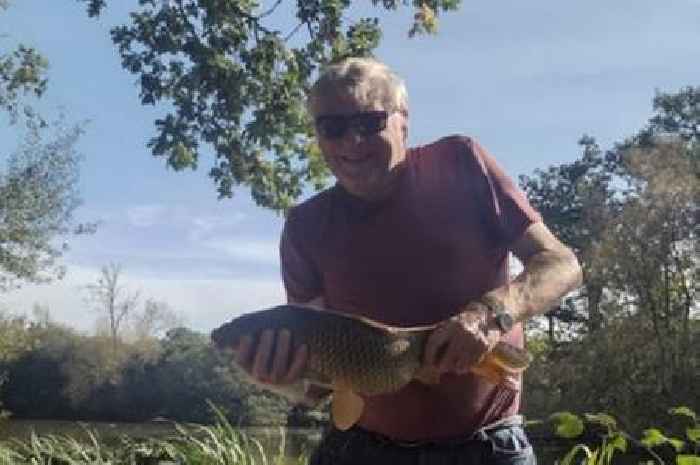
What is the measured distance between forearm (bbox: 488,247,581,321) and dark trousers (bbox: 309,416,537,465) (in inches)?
14.2

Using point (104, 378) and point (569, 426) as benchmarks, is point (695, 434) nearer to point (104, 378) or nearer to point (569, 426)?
point (569, 426)

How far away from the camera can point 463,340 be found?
2.24 metres

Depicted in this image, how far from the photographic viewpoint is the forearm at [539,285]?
2410mm

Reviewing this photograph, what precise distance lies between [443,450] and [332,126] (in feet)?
2.98

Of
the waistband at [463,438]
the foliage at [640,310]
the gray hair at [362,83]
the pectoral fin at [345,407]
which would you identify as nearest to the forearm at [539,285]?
the waistband at [463,438]

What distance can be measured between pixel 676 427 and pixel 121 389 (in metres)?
29.5

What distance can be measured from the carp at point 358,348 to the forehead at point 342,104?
0.57 metres

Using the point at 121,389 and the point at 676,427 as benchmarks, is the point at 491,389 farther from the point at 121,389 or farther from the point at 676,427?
the point at 121,389

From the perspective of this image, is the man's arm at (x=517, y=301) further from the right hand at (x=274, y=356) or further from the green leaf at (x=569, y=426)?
the green leaf at (x=569, y=426)

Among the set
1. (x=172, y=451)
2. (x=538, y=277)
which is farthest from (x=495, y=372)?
(x=172, y=451)

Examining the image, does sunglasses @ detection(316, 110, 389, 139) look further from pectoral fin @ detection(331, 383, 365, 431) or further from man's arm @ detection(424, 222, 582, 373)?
pectoral fin @ detection(331, 383, 365, 431)

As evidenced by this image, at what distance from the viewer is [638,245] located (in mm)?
33281

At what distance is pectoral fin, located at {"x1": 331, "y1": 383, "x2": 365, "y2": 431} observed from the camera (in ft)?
8.27

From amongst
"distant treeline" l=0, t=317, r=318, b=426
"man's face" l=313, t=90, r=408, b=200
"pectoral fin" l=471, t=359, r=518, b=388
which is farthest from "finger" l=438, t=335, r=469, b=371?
"distant treeline" l=0, t=317, r=318, b=426
